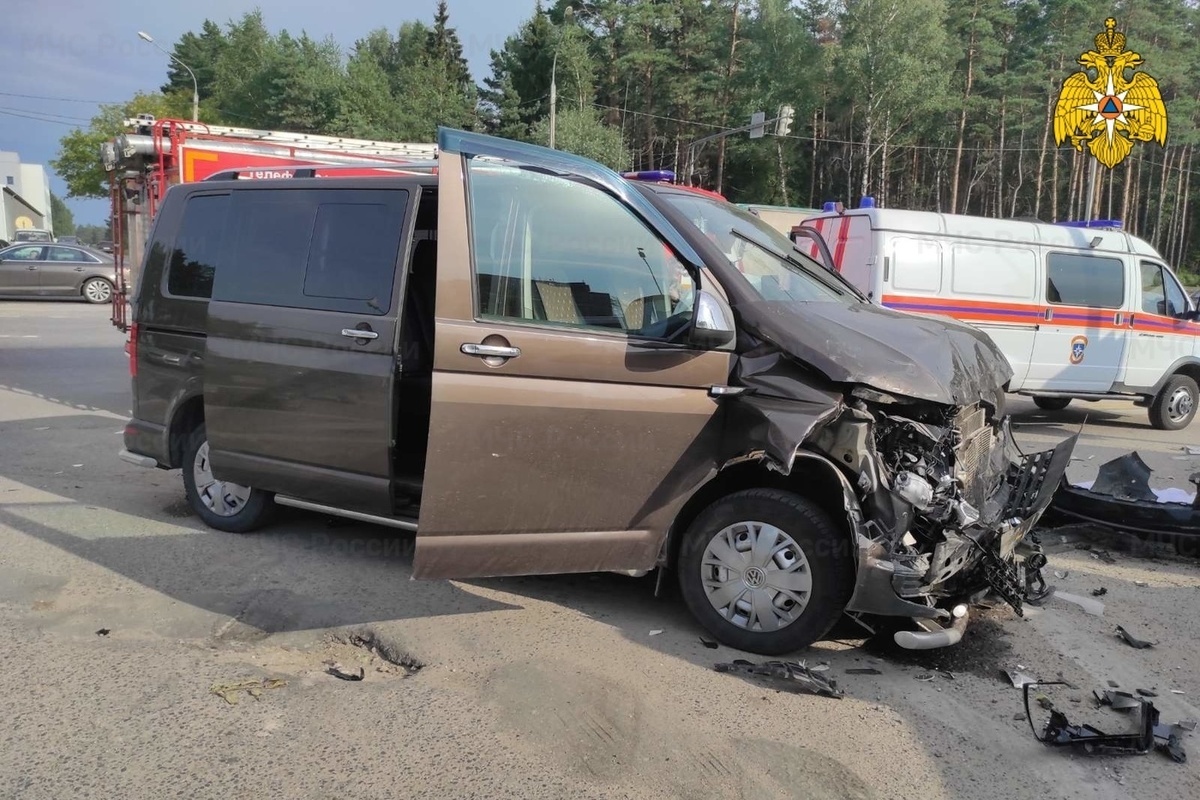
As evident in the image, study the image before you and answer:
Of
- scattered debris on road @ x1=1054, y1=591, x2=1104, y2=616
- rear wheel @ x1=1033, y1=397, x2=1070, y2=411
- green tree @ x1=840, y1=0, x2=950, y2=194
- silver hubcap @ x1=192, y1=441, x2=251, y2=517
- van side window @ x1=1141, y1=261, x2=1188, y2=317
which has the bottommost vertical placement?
scattered debris on road @ x1=1054, y1=591, x2=1104, y2=616

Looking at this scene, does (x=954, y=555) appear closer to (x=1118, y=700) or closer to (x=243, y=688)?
(x=1118, y=700)

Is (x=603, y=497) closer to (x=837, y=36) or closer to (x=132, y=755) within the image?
(x=132, y=755)

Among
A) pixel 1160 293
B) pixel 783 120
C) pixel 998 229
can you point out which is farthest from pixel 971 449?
pixel 783 120

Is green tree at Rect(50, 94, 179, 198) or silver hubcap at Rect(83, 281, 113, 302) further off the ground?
green tree at Rect(50, 94, 179, 198)

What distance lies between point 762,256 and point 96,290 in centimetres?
2198

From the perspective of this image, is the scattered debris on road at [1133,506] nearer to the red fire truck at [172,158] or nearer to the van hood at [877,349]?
the van hood at [877,349]

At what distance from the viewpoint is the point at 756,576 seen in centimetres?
371

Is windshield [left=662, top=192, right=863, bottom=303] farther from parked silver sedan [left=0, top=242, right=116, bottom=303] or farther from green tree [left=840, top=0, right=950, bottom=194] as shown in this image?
green tree [left=840, top=0, right=950, bottom=194]

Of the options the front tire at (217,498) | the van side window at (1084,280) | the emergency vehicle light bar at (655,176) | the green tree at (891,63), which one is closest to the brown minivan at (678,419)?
the front tire at (217,498)

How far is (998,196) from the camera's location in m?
46.9

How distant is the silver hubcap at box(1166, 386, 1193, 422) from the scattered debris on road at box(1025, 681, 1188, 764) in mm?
8709

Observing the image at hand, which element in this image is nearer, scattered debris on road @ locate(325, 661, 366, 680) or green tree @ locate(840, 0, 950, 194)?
Result: scattered debris on road @ locate(325, 661, 366, 680)

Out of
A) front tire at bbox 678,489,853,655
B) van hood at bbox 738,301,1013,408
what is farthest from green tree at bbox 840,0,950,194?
front tire at bbox 678,489,853,655

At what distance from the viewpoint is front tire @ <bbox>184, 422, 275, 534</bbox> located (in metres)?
5.19
